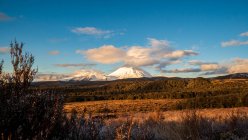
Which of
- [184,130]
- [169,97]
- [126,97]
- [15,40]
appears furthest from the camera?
[126,97]

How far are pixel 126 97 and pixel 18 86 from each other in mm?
97191

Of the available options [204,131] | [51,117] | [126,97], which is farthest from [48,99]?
[126,97]

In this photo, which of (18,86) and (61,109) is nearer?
(61,109)

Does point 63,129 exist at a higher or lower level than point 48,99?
lower

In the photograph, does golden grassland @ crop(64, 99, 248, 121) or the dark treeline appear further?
the dark treeline

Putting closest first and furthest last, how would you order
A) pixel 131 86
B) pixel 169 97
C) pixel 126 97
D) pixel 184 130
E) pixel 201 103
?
pixel 184 130
pixel 201 103
pixel 169 97
pixel 126 97
pixel 131 86

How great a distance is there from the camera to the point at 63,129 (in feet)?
21.1

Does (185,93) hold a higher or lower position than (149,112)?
lower

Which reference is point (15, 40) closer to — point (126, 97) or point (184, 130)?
→ point (184, 130)

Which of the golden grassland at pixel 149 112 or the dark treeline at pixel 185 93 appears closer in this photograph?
the golden grassland at pixel 149 112

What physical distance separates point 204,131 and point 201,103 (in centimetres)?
4072

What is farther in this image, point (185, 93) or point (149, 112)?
point (185, 93)

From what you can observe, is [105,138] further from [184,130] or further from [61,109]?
[184,130]

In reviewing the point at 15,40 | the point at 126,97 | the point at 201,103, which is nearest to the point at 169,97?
the point at 126,97
